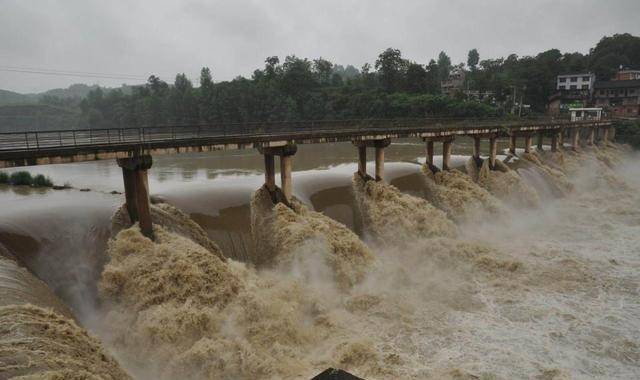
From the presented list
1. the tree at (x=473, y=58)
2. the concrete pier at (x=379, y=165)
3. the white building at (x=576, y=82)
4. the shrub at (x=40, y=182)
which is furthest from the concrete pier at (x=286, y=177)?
the tree at (x=473, y=58)

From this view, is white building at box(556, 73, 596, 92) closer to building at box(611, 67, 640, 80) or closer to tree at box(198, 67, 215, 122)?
building at box(611, 67, 640, 80)

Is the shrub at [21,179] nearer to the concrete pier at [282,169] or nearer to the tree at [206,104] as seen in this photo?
the concrete pier at [282,169]

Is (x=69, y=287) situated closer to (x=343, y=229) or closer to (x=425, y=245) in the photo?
(x=343, y=229)

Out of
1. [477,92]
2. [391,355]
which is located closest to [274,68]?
[477,92]

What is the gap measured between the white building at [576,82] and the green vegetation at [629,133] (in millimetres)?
22433

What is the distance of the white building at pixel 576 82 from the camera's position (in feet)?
274

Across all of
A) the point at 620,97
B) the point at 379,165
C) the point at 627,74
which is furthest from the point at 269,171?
the point at 627,74

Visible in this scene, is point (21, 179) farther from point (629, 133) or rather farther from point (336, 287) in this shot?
point (629, 133)

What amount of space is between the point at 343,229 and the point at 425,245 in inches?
162

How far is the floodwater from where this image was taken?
38.1 ft

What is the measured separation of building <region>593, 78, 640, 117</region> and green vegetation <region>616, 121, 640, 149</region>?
13.6 metres

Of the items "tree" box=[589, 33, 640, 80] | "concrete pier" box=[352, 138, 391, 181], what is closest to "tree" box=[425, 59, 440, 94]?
"tree" box=[589, 33, 640, 80]

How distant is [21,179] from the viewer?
85.9ft

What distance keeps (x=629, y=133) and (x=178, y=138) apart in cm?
6922
